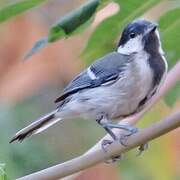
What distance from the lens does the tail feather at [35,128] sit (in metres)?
1.51

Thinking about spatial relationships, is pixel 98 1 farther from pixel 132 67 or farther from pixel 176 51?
pixel 132 67

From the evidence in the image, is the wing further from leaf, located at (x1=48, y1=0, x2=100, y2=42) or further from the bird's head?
leaf, located at (x1=48, y1=0, x2=100, y2=42)

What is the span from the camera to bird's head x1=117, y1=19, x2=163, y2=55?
154 cm

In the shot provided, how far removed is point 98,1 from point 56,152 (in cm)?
176

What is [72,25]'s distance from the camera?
117 centimetres

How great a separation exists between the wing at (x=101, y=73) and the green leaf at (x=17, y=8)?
1.44 feet

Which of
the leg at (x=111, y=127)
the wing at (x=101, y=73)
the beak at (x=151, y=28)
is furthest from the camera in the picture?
the wing at (x=101, y=73)

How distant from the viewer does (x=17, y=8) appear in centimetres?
120

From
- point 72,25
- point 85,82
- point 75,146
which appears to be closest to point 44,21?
point 75,146

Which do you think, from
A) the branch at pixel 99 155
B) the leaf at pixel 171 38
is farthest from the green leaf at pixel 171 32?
the branch at pixel 99 155

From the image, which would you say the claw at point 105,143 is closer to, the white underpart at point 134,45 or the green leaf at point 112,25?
the green leaf at point 112,25

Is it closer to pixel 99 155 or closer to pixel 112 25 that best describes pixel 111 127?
pixel 112 25

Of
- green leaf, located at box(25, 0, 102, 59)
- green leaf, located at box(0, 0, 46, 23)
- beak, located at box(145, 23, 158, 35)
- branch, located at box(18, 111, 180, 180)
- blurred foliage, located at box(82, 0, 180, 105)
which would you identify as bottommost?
beak, located at box(145, 23, 158, 35)

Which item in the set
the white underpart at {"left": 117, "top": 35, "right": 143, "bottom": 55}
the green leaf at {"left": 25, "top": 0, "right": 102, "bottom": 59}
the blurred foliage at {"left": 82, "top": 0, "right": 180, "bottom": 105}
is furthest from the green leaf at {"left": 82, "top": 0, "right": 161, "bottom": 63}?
the white underpart at {"left": 117, "top": 35, "right": 143, "bottom": 55}
